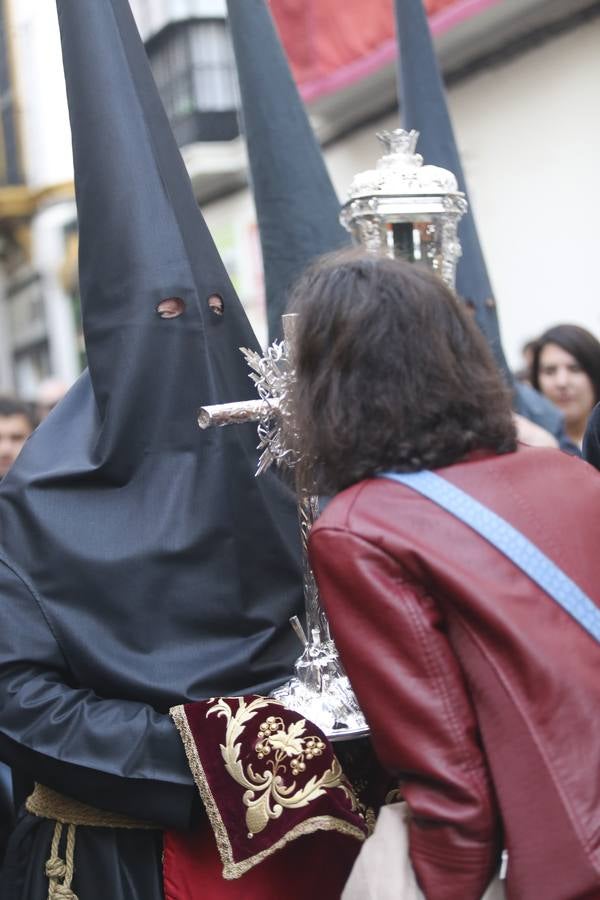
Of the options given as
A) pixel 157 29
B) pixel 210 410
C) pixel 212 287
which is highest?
pixel 157 29

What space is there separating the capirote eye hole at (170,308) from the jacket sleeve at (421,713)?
644 millimetres

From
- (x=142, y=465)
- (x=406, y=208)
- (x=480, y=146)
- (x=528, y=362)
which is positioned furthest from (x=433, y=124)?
(x=480, y=146)

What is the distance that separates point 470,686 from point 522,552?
0.18 meters

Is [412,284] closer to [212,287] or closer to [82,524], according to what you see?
[212,287]

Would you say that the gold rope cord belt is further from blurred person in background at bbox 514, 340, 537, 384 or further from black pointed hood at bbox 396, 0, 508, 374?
blurred person in background at bbox 514, 340, 537, 384

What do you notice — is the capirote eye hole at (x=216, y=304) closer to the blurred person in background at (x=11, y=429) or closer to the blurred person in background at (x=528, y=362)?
the blurred person in background at (x=11, y=429)

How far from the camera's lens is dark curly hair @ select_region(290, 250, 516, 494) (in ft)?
4.98

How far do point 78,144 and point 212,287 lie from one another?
33 cm

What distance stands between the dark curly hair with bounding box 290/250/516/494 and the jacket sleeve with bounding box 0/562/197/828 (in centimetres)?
55

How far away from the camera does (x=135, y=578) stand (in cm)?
189

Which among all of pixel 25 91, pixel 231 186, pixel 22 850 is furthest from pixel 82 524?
pixel 25 91

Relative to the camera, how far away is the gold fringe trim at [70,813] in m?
1.92

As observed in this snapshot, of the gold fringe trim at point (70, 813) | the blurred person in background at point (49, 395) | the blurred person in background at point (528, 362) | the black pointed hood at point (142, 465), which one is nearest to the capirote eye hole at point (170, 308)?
the black pointed hood at point (142, 465)

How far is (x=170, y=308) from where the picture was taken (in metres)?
1.97
